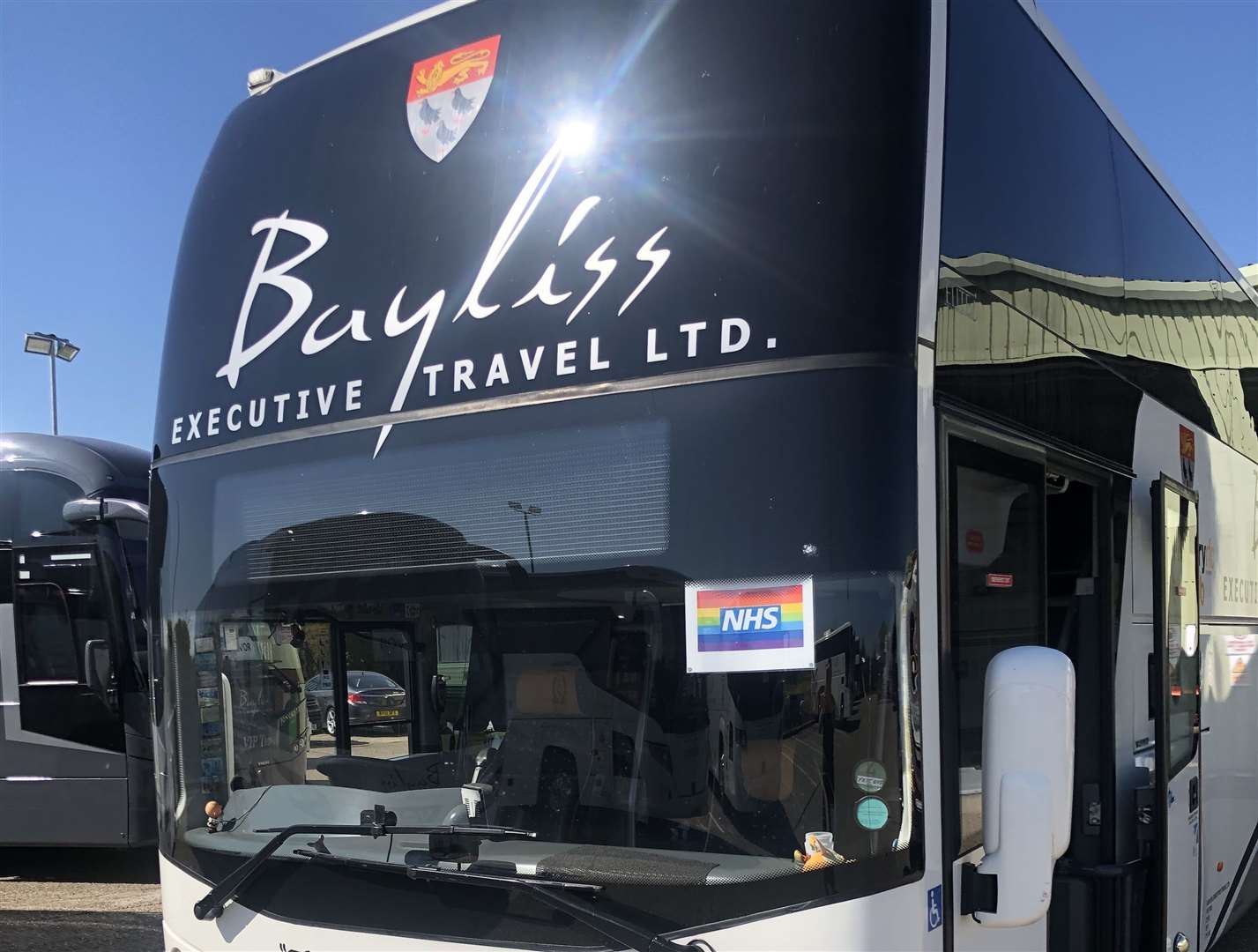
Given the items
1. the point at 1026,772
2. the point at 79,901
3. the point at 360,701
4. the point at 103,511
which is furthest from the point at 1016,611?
the point at 79,901

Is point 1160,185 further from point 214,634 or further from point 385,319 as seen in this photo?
point 214,634

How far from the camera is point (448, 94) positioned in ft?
10.6

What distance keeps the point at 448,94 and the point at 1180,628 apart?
126 inches

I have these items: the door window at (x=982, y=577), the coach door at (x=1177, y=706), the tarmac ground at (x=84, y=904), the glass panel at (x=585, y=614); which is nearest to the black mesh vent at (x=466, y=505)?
the glass panel at (x=585, y=614)

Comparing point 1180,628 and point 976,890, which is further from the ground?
point 1180,628

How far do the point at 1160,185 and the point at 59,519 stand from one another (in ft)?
24.9

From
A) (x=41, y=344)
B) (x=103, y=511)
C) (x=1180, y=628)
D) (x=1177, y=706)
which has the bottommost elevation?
(x=1177, y=706)

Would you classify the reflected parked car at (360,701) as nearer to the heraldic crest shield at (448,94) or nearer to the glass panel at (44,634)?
the heraldic crest shield at (448,94)

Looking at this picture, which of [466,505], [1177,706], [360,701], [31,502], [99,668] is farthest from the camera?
[31,502]

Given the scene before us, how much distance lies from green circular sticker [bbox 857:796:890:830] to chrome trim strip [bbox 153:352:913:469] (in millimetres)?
904

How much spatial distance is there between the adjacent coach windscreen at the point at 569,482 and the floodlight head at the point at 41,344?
17.9 meters

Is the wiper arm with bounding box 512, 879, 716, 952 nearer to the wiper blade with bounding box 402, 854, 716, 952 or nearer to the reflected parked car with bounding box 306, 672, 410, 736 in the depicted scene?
the wiper blade with bounding box 402, 854, 716, 952

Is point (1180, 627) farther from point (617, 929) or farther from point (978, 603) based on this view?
point (617, 929)

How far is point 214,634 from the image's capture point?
3246 millimetres
